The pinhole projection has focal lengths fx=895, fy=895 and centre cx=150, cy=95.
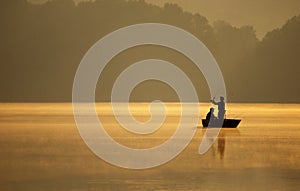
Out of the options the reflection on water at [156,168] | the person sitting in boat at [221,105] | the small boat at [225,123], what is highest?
the person sitting in boat at [221,105]

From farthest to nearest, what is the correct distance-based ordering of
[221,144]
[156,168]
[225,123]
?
[225,123] < [221,144] < [156,168]

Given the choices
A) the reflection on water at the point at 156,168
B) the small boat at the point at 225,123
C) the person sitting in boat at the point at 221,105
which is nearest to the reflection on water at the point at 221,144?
the reflection on water at the point at 156,168

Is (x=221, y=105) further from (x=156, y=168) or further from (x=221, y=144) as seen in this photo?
(x=156, y=168)

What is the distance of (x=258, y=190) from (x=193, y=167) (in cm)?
713

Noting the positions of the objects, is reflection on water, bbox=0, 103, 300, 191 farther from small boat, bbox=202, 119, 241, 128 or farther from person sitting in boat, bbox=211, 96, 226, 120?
small boat, bbox=202, 119, 241, 128

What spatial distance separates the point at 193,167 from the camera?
33406 millimetres

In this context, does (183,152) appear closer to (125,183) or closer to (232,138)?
(232,138)

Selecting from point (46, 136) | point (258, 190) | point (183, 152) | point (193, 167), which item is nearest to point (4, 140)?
point (46, 136)

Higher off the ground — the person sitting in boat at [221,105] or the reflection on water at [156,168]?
the person sitting in boat at [221,105]

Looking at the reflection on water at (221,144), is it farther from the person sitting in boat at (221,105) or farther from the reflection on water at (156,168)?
the person sitting in boat at (221,105)

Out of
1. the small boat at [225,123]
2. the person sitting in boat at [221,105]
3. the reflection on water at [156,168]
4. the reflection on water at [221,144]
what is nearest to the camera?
the reflection on water at [156,168]

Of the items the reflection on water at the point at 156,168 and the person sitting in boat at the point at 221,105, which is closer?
the reflection on water at the point at 156,168

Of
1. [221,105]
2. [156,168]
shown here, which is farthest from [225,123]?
[156,168]

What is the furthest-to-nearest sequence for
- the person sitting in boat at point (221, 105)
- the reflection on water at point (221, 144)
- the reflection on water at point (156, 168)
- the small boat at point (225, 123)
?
the small boat at point (225, 123) → the person sitting in boat at point (221, 105) → the reflection on water at point (221, 144) → the reflection on water at point (156, 168)
